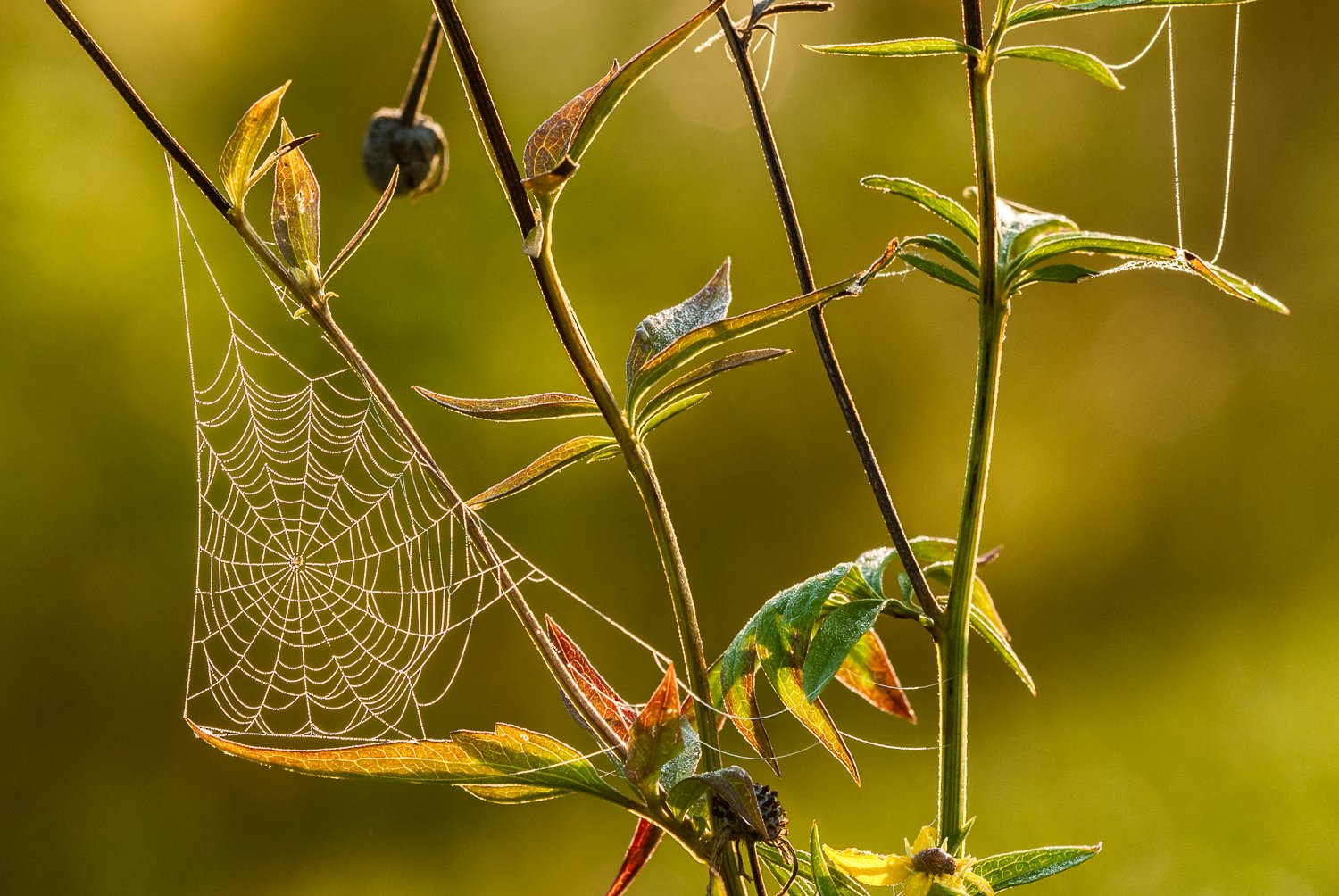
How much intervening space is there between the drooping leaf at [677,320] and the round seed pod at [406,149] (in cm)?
19

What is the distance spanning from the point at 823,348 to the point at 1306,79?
2180mm

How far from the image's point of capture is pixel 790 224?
334 mm

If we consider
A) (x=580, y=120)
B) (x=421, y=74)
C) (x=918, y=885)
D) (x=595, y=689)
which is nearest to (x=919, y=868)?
(x=918, y=885)

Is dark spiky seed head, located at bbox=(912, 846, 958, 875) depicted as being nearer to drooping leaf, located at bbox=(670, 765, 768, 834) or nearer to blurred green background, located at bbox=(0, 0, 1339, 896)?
drooping leaf, located at bbox=(670, 765, 768, 834)

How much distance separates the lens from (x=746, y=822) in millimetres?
282

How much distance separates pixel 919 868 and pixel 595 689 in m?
0.11

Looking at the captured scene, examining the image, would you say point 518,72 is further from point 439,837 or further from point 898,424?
point 439,837

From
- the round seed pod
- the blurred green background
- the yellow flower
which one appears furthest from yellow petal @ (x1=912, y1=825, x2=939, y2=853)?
the blurred green background

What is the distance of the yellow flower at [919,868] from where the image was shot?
0.32m

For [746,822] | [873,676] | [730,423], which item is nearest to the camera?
[746,822]

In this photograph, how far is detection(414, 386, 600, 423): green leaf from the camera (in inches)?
12.7

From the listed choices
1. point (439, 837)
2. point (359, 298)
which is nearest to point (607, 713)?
point (359, 298)

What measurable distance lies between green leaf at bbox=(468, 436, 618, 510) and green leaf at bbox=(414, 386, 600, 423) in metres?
0.01

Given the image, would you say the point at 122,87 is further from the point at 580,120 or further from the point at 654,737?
the point at 654,737
